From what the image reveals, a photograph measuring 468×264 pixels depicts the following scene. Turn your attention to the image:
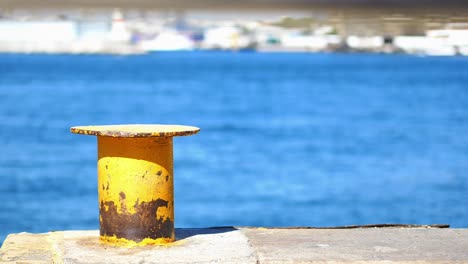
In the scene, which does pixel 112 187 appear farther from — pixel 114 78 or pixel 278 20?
pixel 114 78

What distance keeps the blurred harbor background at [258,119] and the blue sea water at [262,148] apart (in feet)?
0.26

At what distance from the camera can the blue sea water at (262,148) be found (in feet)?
62.2

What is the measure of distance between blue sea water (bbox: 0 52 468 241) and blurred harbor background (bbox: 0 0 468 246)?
80 millimetres

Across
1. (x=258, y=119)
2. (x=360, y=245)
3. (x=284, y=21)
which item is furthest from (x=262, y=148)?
(x=284, y=21)

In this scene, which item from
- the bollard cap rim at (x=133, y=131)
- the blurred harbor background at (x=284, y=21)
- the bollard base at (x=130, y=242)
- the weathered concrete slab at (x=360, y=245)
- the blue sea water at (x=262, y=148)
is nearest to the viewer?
the blurred harbor background at (x=284, y=21)

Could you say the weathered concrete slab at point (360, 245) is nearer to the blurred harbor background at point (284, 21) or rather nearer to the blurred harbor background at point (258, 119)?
the blurred harbor background at point (258, 119)

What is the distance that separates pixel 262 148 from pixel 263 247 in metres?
29.6

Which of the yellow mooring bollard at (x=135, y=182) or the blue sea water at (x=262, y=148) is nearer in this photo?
the yellow mooring bollard at (x=135, y=182)

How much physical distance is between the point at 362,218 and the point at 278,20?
17757 millimetres

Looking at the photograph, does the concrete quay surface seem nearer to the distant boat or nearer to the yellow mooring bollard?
the yellow mooring bollard

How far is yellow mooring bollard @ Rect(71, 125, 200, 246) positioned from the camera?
4691 millimetres

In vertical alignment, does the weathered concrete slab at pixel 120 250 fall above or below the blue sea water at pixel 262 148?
below

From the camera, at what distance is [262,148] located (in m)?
34.3

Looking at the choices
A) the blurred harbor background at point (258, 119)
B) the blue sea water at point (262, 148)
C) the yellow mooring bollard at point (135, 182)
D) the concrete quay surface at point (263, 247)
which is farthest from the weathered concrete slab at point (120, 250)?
the blue sea water at point (262, 148)
